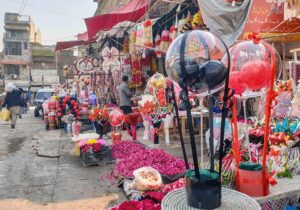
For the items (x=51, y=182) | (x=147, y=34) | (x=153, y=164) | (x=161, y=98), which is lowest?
(x=51, y=182)

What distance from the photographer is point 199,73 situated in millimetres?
2910

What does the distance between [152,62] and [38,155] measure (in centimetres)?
616

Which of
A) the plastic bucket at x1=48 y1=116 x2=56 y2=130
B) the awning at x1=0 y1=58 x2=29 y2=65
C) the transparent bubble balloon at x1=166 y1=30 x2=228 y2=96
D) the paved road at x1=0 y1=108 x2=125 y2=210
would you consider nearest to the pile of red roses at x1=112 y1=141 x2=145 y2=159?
the paved road at x1=0 y1=108 x2=125 y2=210

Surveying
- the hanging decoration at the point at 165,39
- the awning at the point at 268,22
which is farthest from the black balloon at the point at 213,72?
the hanging decoration at the point at 165,39

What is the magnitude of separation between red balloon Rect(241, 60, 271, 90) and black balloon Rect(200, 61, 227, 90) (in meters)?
0.63

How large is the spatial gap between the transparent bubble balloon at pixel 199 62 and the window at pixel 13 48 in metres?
51.8

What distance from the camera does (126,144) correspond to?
28.5ft

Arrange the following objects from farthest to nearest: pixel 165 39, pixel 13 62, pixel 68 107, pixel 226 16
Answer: pixel 13 62, pixel 68 107, pixel 165 39, pixel 226 16

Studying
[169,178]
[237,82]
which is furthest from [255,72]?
[169,178]

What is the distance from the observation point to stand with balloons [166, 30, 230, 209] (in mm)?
2887

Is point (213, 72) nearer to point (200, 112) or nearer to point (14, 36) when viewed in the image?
point (200, 112)

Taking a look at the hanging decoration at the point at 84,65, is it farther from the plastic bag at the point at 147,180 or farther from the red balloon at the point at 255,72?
the red balloon at the point at 255,72

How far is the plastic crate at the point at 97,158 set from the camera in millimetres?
7289

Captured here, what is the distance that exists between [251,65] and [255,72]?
90 millimetres
